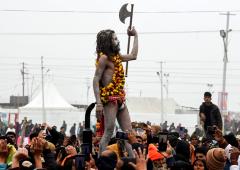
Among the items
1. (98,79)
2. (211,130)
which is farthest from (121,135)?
(211,130)

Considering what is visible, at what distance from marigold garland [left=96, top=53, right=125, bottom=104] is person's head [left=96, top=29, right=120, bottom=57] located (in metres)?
0.07

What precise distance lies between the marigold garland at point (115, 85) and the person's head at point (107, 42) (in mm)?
74

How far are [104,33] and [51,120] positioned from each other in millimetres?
46243

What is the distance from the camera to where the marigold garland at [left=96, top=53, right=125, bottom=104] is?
1024cm

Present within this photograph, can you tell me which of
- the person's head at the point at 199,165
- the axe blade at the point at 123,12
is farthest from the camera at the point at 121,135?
the axe blade at the point at 123,12

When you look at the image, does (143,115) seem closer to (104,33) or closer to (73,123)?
(73,123)

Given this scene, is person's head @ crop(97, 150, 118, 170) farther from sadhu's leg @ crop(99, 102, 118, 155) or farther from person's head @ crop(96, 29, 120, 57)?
person's head @ crop(96, 29, 120, 57)

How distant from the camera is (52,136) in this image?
15.0 m

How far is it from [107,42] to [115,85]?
54 cm

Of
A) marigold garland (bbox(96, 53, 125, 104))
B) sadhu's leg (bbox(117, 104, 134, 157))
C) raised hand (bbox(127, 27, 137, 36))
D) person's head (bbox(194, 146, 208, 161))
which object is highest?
raised hand (bbox(127, 27, 137, 36))

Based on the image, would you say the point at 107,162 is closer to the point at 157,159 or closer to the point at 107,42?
the point at 157,159

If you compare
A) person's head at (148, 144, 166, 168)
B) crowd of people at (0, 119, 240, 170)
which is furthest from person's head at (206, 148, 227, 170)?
person's head at (148, 144, 166, 168)

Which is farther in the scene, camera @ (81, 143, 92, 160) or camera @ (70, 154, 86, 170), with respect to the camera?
camera @ (81, 143, 92, 160)

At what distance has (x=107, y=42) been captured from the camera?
33.4ft
